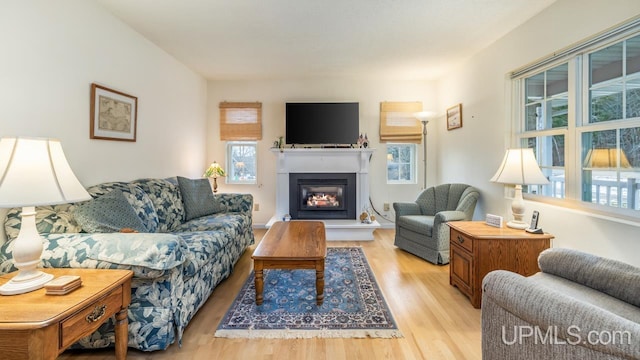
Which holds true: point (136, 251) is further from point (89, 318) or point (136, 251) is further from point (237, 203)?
point (237, 203)

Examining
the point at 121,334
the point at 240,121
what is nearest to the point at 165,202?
the point at 121,334

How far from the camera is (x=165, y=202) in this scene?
113 inches

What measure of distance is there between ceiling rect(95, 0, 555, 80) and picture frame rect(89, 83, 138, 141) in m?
0.77

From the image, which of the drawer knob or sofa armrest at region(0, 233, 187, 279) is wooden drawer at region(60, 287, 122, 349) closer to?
the drawer knob

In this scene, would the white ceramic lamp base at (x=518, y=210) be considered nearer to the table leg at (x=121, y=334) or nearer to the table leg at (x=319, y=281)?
the table leg at (x=319, y=281)

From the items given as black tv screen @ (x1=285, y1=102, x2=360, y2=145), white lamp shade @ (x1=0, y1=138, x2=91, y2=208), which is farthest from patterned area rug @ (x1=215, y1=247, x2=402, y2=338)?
black tv screen @ (x1=285, y1=102, x2=360, y2=145)

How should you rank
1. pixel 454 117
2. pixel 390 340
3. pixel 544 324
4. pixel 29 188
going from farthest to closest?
pixel 454 117
pixel 390 340
pixel 29 188
pixel 544 324

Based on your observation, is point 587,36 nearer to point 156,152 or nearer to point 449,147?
point 449,147

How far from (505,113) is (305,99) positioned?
2.86m

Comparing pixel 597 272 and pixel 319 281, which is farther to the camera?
pixel 319 281

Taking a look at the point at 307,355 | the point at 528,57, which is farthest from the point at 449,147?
the point at 307,355

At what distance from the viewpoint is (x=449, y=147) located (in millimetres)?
4332

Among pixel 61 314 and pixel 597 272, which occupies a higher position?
pixel 597 272

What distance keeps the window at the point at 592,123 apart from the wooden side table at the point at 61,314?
3.18 metres
